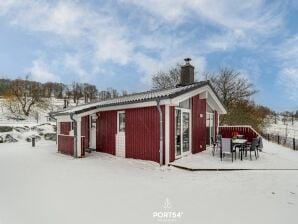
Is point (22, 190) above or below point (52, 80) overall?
below

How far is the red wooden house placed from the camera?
8.85 meters

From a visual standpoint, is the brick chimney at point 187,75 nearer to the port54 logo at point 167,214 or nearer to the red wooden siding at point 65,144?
the red wooden siding at point 65,144

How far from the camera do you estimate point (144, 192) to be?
221 inches

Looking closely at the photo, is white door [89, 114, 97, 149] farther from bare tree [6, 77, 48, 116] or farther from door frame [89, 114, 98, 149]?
bare tree [6, 77, 48, 116]

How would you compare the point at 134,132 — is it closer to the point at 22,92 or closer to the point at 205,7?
the point at 205,7

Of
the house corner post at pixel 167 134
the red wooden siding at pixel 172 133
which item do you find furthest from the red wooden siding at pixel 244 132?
the house corner post at pixel 167 134

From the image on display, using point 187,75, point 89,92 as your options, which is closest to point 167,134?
point 187,75

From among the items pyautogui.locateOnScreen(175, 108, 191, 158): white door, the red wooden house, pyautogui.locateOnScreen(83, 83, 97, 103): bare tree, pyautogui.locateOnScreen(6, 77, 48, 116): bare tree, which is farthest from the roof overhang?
pyautogui.locateOnScreen(83, 83, 97, 103): bare tree

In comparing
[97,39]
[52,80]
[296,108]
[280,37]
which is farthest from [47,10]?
[296,108]

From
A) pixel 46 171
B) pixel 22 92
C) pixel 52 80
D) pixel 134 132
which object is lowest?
pixel 46 171

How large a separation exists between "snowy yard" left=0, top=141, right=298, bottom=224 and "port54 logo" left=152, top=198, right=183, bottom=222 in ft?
0.06

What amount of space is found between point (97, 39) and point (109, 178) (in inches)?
400

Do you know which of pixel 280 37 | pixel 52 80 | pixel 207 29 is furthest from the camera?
pixel 52 80

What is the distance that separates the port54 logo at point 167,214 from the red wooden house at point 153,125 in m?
4.17
